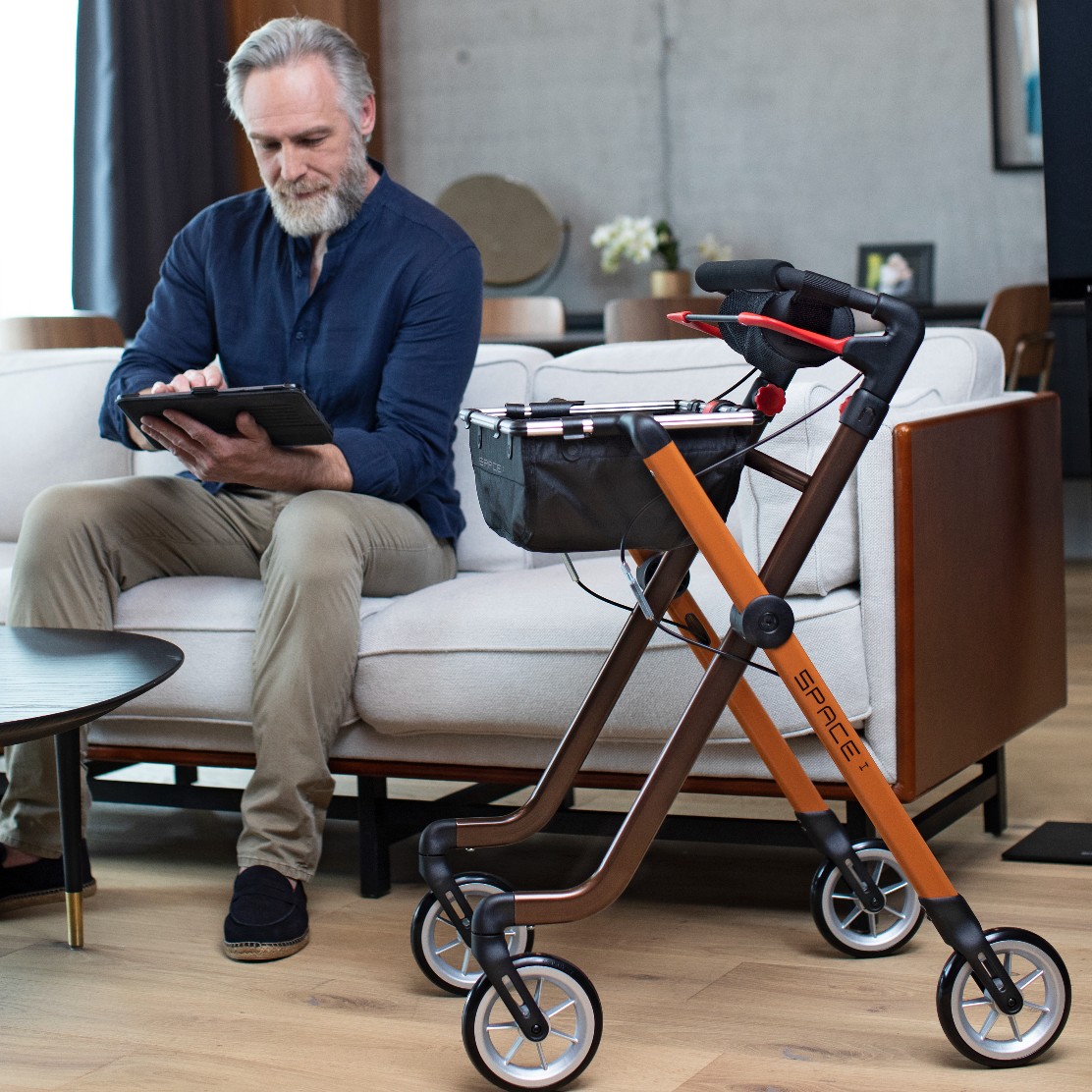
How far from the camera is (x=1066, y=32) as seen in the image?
208 centimetres

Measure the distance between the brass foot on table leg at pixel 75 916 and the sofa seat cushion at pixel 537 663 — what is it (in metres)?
0.43

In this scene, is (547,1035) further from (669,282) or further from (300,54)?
(669,282)

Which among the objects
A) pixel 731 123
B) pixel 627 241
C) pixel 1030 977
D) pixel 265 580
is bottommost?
pixel 1030 977

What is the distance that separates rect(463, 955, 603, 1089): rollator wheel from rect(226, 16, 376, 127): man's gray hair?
1.40 metres

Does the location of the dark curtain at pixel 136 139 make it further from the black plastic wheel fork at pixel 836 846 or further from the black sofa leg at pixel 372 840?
the black plastic wheel fork at pixel 836 846

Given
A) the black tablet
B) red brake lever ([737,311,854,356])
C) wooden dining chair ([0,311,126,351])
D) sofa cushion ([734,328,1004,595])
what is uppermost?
wooden dining chair ([0,311,126,351])

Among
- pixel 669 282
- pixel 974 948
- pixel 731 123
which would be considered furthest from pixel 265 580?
pixel 731 123

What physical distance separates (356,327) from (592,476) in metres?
0.97

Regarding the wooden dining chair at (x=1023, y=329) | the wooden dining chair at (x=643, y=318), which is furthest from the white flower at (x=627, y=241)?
the wooden dining chair at (x=643, y=318)

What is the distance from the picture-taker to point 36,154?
16.6 ft

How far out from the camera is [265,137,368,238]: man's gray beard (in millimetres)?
2342

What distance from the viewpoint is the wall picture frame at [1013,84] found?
568 cm

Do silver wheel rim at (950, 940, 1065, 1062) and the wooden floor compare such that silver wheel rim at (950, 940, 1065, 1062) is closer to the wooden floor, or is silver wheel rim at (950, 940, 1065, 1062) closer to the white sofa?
the wooden floor

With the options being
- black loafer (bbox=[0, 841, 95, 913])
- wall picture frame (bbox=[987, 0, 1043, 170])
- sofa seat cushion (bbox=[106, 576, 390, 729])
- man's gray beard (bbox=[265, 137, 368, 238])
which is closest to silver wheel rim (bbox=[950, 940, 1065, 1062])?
Result: sofa seat cushion (bbox=[106, 576, 390, 729])
